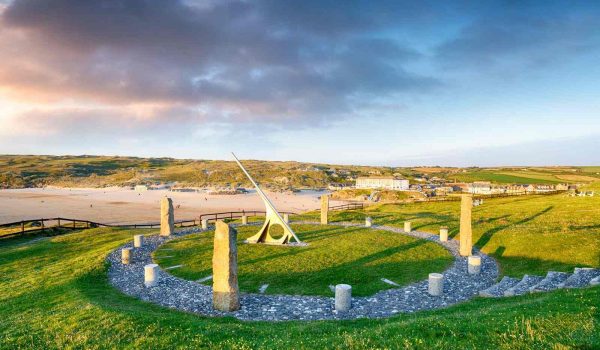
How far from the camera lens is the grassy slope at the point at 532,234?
18859mm

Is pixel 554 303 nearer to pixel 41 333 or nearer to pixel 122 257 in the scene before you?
pixel 41 333

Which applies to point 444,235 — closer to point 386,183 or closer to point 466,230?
point 466,230

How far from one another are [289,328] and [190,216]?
48.6 m

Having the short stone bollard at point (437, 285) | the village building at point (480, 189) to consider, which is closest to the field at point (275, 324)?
the short stone bollard at point (437, 285)

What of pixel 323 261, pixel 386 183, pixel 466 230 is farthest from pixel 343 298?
pixel 386 183

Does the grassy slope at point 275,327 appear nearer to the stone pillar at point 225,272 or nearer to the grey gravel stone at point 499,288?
the grey gravel stone at point 499,288

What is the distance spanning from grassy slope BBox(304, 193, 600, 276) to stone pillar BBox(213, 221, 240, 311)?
15422 mm

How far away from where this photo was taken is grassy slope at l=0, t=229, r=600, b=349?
772cm

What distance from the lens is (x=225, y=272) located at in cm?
1313

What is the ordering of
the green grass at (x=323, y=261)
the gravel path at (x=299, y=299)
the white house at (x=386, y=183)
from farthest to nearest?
the white house at (x=386, y=183), the green grass at (x=323, y=261), the gravel path at (x=299, y=299)

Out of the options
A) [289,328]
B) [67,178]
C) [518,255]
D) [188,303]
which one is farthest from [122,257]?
[67,178]

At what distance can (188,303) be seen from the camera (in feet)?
45.8

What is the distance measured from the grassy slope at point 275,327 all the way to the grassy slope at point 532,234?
29.9ft

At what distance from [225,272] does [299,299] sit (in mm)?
3609
